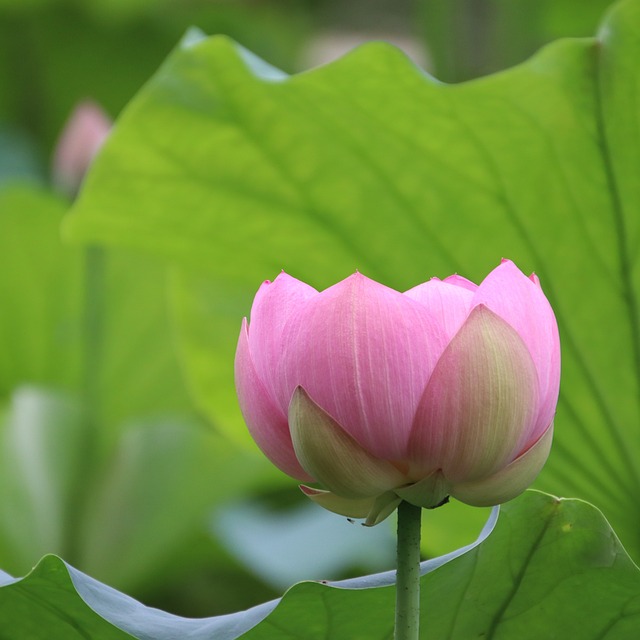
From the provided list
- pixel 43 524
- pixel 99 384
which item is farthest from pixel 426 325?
pixel 99 384

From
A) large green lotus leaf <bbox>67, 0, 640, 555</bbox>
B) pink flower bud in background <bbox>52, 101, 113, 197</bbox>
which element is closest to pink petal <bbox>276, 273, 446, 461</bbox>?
large green lotus leaf <bbox>67, 0, 640, 555</bbox>

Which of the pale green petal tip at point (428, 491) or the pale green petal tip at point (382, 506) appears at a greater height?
the pale green petal tip at point (428, 491)

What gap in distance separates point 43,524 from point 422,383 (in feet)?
2.43

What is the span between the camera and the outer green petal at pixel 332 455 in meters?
0.32

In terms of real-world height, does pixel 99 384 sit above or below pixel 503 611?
below

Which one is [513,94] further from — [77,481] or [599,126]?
[77,481]

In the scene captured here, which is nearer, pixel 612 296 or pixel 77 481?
pixel 612 296

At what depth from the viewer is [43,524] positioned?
0.99 meters

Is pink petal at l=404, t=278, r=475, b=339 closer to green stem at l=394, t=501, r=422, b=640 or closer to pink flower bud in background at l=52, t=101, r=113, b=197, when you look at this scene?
green stem at l=394, t=501, r=422, b=640

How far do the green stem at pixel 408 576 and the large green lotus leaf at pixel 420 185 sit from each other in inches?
10.3

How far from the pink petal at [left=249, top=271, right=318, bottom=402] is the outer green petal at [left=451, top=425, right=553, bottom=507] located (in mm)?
60

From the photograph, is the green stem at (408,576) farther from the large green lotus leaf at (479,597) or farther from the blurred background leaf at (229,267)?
the blurred background leaf at (229,267)

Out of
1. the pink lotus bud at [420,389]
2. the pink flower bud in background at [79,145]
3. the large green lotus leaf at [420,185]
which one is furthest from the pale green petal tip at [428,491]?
the pink flower bud in background at [79,145]

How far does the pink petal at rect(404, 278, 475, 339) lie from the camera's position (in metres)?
0.33
